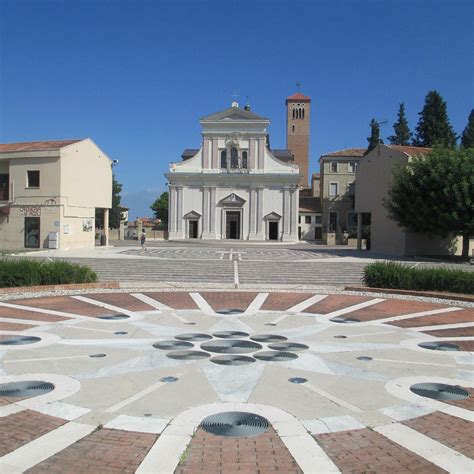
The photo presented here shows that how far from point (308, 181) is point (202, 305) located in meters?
84.0

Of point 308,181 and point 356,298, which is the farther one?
point 308,181

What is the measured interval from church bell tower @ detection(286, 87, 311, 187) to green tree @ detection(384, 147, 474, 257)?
2313 inches

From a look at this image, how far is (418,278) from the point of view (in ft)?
50.1

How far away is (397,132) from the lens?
66.8 m

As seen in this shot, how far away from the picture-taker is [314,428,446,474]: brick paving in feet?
13.9

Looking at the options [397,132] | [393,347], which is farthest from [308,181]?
[393,347]

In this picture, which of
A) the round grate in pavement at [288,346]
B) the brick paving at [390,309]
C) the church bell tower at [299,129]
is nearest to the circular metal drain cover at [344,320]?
the brick paving at [390,309]

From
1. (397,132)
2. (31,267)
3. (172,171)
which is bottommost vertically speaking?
(31,267)

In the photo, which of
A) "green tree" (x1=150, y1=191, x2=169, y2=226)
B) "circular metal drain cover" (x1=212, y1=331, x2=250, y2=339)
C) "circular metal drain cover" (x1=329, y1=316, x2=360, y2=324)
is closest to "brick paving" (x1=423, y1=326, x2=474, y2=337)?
"circular metal drain cover" (x1=329, y1=316, x2=360, y2=324)

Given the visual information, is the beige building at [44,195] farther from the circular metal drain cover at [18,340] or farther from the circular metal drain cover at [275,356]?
the circular metal drain cover at [275,356]

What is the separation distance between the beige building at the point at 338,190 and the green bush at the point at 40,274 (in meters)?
56.5

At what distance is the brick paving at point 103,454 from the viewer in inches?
164

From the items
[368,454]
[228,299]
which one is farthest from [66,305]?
[368,454]

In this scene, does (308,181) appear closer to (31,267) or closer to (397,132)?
(397,132)
